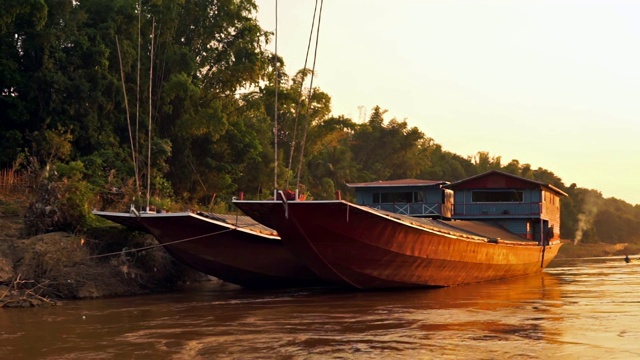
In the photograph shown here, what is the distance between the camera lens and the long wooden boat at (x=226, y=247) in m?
20.7

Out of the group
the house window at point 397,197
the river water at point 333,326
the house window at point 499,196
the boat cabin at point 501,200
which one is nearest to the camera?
the river water at point 333,326

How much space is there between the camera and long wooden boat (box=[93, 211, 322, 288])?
20656 millimetres

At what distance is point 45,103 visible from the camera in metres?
31.0

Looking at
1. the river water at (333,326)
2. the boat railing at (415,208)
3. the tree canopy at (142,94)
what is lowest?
the river water at (333,326)

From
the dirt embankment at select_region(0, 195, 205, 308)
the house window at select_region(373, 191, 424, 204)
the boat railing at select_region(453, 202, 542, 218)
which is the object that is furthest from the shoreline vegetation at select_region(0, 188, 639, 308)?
the boat railing at select_region(453, 202, 542, 218)

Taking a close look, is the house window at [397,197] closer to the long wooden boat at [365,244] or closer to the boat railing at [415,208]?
the boat railing at [415,208]

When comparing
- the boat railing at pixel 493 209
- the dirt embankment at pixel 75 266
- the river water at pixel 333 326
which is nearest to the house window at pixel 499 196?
the boat railing at pixel 493 209

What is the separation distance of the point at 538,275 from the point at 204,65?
18780mm

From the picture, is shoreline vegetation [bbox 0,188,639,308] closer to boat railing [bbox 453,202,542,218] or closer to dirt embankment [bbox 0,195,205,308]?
dirt embankment [bbox 0,195,205,308]

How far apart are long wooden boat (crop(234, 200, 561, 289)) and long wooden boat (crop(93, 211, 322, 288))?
6.73ft

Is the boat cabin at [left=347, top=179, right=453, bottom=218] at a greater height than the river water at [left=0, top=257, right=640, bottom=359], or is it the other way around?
the boat cabin at [left=347, top=179, right=453, bottom=218]

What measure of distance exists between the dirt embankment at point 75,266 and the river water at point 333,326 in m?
0.95

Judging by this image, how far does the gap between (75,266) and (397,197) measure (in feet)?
45.4

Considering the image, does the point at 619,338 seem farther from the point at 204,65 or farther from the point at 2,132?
the point at 204,65
